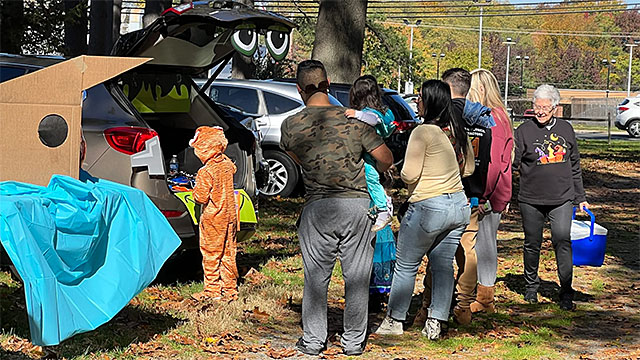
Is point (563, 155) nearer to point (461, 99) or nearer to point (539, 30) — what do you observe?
point (461, 99)

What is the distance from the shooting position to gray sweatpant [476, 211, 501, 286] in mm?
6914

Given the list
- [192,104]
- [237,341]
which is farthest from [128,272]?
[192,104]

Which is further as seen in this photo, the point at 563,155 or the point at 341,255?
the point at 563,155

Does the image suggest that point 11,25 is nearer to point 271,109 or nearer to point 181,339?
point 271,109

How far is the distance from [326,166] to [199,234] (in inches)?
80.3

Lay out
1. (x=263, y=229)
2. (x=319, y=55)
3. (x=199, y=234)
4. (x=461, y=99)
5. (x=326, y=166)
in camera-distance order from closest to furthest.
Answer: (x=326, y=166)
(x=461, y=99)
(x=199, y=234)
(x=263, y=229)
(x=319, y=55)

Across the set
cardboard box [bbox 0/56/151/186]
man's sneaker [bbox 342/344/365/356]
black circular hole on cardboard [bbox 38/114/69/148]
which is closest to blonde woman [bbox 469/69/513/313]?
man's sneaker [bbox 342/344/365/356]

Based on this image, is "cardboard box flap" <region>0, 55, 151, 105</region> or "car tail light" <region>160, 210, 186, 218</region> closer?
"cardboard box flap" <region>0, 55, 151, 105</region>

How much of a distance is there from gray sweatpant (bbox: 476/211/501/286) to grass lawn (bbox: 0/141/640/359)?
1.05 ft

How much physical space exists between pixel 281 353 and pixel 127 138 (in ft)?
6.89

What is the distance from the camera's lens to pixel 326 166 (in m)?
5.48

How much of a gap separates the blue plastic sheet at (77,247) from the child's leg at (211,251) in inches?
58.9

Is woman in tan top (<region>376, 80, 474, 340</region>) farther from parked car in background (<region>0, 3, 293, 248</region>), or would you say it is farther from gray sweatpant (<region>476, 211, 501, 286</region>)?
parked car in background (<region>0, 3, 293, 248</region>)

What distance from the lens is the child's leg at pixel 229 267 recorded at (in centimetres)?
708
